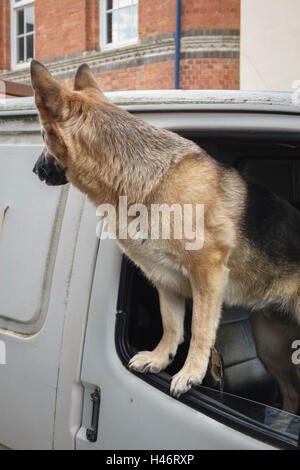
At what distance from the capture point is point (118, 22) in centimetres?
1134

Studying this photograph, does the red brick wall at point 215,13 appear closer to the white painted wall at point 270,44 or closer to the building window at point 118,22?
the white painted wall at point 270,44

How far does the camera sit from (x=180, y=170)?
1.86 metres

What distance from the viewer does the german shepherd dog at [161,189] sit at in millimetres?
1781

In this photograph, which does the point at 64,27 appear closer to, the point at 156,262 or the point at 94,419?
the point at 156,262

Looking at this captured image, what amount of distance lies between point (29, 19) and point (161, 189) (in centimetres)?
1301

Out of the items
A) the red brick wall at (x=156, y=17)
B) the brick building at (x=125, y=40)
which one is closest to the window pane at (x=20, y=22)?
the brick building at (x=125, y=40)

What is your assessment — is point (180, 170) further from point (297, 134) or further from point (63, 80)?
point (63, 80)

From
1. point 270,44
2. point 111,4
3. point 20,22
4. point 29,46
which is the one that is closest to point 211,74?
point 270,44

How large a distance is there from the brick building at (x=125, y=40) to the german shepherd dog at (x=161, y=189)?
8176mm

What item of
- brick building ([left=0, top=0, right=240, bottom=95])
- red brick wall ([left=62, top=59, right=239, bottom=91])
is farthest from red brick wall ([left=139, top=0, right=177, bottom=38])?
red brick wall ([left=62, top=59, right=239, bottom=91])

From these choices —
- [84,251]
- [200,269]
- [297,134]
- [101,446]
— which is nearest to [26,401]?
[101,446]

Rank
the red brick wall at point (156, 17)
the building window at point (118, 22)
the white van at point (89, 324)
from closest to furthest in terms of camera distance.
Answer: the white van at point (89, 324) < the red brick wall at point (156, 17) < the building window at point (118, 22)

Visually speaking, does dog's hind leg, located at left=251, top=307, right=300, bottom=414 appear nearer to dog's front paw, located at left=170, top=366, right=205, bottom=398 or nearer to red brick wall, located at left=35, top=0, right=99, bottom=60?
dog's front paw, located at left=170, top=366, right=205, bottom=398

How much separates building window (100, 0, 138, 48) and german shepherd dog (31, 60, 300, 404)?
9.71m
